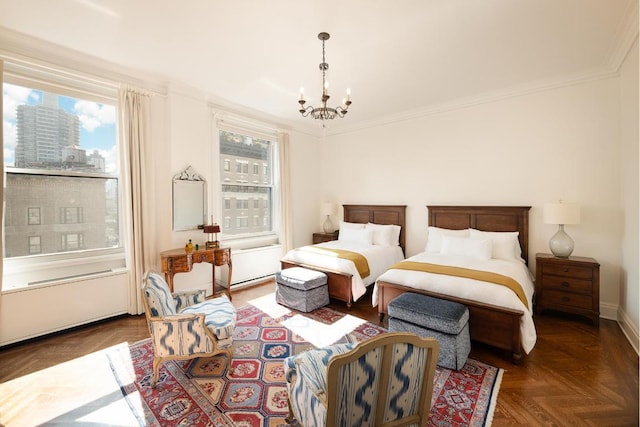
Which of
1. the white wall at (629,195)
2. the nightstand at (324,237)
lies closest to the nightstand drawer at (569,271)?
the white wall at (629,195)

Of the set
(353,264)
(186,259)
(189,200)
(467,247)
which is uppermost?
(189,200)

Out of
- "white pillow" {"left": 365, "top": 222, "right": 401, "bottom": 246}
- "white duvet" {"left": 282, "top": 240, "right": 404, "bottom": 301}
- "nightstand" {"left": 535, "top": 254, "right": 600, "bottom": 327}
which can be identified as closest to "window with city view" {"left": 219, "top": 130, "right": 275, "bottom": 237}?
"white duvet" {"left": 282, "top": 240, "right": 404, "bottom": 301}

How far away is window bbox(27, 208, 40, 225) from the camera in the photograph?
2.90m

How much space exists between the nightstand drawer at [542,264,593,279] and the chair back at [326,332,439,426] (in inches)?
124

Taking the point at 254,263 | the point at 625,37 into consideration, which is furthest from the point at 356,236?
the point at 625,37

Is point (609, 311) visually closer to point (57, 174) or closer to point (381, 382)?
point (381, 382)

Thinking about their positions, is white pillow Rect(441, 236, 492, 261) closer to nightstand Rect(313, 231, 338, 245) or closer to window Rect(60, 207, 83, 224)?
nightstand Rect(313, 231, 338, 245)

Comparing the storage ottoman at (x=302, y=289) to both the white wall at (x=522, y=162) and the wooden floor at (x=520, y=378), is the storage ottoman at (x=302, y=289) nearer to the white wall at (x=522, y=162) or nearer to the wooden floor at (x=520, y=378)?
the wooden floor at (x=520, y=378)

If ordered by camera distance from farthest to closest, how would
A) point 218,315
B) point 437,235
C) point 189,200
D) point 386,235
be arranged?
point 386,235
point 437,235
point 189,200
point 218,315

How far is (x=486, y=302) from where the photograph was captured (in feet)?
8.43

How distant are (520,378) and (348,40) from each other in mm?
3439

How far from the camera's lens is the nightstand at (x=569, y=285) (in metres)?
3.16

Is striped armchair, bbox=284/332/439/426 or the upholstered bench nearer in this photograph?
striped armchair, bbox=284/332/439/426

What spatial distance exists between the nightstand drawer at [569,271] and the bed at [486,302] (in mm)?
223
